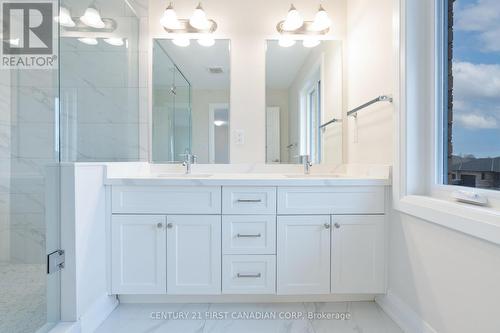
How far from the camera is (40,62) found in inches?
66.1

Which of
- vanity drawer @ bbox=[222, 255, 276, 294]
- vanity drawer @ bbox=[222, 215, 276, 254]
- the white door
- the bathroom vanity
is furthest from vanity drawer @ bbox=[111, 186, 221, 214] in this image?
the white door

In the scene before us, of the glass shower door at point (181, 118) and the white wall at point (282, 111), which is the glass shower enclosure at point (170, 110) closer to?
the glass shower door at point (181, 118)

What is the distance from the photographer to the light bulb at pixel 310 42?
6.68ft

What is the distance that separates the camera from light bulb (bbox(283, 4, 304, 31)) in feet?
6.45

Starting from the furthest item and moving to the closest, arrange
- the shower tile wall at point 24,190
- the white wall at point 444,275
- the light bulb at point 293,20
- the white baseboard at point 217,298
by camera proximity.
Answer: the light bulb at point 293,20, the white baseboard at point 217,298, the shower tile wall at point 24,190, the white wall at point 444,275

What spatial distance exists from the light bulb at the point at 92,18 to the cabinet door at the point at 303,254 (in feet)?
5.77

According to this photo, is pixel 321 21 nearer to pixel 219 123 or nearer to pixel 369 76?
pixel 369 76

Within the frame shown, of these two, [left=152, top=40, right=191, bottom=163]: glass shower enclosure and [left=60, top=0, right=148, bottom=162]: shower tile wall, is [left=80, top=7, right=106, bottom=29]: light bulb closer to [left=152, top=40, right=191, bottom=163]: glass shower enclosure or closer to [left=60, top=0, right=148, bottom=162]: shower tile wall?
[left=60, top=0, right=148, bottom=162]: shower tile wall

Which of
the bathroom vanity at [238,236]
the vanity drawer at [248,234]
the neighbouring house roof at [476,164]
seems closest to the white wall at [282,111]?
the bathroom vanity at [238,236]

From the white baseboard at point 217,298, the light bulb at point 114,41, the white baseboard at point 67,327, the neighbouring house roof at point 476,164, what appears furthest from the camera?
the light bulb at point 114,41

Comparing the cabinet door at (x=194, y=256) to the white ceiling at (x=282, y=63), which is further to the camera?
Answer: the white ceiling at (x=282, y=63)

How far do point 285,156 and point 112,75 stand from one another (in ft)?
4.52

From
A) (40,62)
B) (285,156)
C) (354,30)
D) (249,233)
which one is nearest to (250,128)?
(285,156)

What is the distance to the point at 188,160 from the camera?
6.61ft
